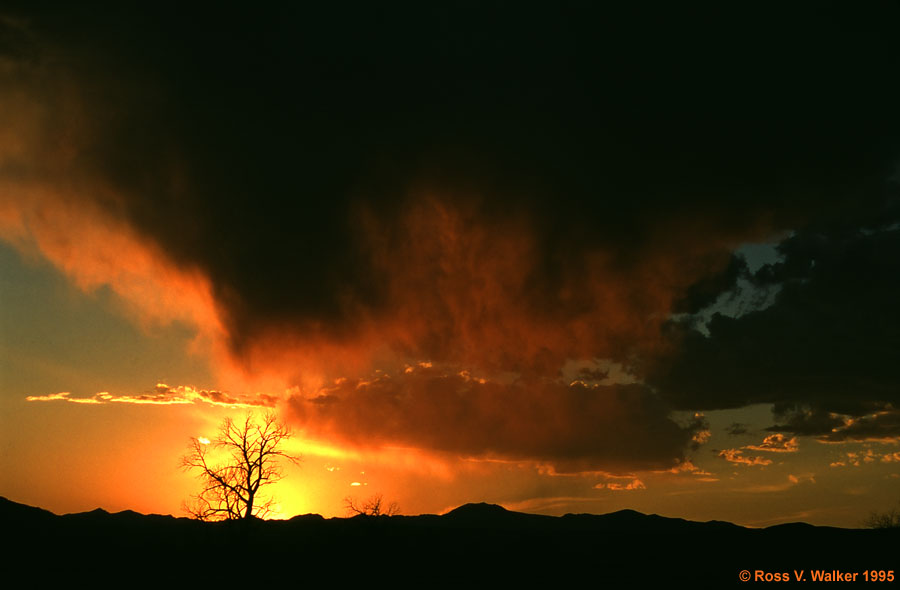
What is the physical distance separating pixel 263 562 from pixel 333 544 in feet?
48.3

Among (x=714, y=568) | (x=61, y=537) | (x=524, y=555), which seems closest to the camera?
(x=714, y=568)

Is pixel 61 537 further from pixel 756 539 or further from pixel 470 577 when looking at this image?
pixel 756 539

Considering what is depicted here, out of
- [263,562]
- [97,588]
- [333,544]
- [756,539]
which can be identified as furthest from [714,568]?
[97,588]

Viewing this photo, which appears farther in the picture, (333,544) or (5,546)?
(5,546)

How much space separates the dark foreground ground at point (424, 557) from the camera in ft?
222

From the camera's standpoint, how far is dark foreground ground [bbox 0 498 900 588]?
2660 inches

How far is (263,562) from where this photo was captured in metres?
71.4

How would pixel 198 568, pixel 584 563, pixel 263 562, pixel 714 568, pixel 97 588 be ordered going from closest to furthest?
pixel 97 588, pixel 198 568, pixel 263 562, pixel 714 568, pixel 584 563

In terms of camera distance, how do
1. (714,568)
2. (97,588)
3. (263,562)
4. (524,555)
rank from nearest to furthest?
1. (97,588)
2. (263,562)
3. (714,568)
4. (524,555)

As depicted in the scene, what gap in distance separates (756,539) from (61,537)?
111 meters

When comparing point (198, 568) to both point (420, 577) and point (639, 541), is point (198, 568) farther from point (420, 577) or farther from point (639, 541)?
point (639, 541)

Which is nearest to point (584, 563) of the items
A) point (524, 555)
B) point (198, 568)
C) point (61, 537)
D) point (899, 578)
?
point (524, 555)

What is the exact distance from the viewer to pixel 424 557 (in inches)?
3282

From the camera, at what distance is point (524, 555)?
3529 inches
